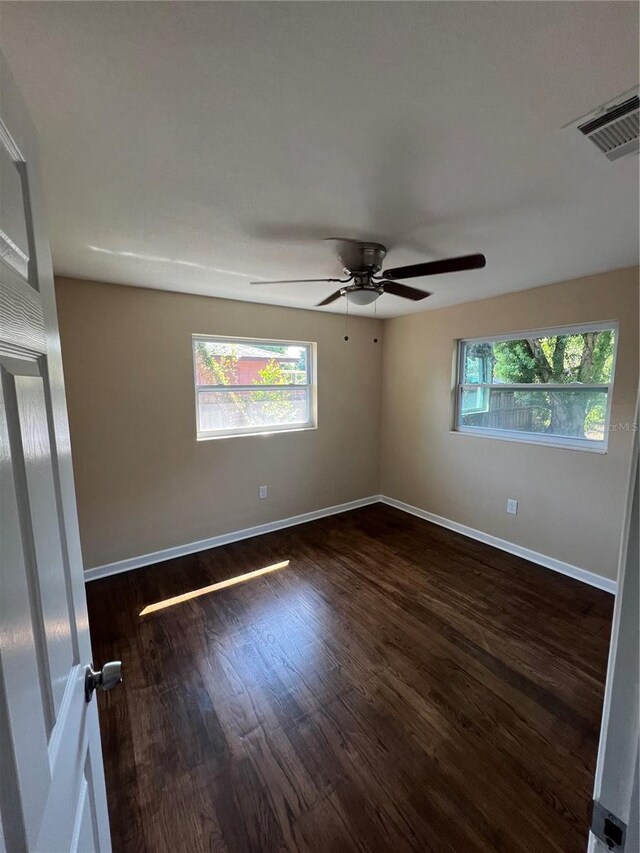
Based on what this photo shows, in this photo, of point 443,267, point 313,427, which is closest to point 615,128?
point 443,267

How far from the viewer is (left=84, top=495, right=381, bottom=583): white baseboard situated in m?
2.84

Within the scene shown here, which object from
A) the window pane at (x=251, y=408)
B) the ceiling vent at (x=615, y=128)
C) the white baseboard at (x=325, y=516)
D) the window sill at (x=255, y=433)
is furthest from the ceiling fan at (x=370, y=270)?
the white baseboard at (x=325, y=516)

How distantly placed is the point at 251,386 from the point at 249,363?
0.23 meters

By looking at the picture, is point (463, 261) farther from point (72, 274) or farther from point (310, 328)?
point (72, 274)

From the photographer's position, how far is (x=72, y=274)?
2.48m

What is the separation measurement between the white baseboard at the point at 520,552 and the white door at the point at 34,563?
110 inches

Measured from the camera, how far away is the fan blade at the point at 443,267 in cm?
160

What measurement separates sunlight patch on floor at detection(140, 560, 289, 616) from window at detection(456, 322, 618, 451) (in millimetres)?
2338

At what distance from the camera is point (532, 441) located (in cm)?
305

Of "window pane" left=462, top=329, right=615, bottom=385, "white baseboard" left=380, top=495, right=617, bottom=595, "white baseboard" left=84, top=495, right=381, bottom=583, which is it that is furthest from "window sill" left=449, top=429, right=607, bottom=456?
"white baseboard" left=84, top=495, right=381, bottom=583

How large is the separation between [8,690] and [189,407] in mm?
2867

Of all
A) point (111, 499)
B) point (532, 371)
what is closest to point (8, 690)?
point (111, 499)

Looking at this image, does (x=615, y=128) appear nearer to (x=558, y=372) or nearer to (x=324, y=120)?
(x=324, y=120)

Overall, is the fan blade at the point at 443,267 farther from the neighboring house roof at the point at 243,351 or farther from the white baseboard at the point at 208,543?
the white baseboard at the point at 208,543
